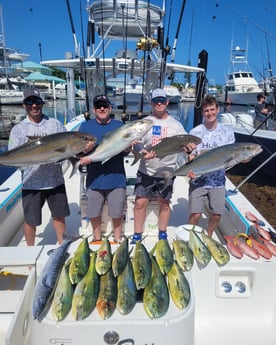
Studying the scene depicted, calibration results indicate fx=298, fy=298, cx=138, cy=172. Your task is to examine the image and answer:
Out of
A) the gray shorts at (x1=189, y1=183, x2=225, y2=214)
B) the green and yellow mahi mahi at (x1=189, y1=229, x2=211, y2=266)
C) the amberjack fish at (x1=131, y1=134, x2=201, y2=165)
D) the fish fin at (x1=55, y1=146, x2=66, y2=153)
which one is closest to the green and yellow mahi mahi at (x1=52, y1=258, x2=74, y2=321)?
the green and yellow mahi mahi at (x1=189, y1=229, x2=211, y2=266)

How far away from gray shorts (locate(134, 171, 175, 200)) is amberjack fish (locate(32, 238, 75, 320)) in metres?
1.11

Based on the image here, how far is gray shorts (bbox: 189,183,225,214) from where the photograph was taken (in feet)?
9.47

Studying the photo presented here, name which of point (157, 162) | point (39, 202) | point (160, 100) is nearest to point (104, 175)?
point (157, 162)

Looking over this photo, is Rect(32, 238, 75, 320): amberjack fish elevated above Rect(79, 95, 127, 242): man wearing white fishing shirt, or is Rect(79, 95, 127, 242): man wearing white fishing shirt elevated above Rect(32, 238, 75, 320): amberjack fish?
Rect(79, 95, 127, 242): man wearing white fishing shirt

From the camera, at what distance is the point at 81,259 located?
1886mm

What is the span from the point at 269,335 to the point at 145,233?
5.67ft

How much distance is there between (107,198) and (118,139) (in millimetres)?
652

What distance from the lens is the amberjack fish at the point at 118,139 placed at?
2516 mm

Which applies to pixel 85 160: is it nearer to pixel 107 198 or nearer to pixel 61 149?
pixel 61 149

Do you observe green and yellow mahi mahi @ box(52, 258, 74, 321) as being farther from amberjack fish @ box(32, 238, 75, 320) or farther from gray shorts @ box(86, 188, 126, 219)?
gray shorts @ box(86, 188, 126, 219)

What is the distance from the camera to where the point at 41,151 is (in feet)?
7.67

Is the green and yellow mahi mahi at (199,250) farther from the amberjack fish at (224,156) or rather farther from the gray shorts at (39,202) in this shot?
the gray shorts at (39,202)

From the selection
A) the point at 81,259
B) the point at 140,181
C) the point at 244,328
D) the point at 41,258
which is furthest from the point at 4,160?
the point at 244,328

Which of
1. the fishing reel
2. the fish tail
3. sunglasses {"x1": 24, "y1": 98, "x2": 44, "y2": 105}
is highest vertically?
the fishing reel
